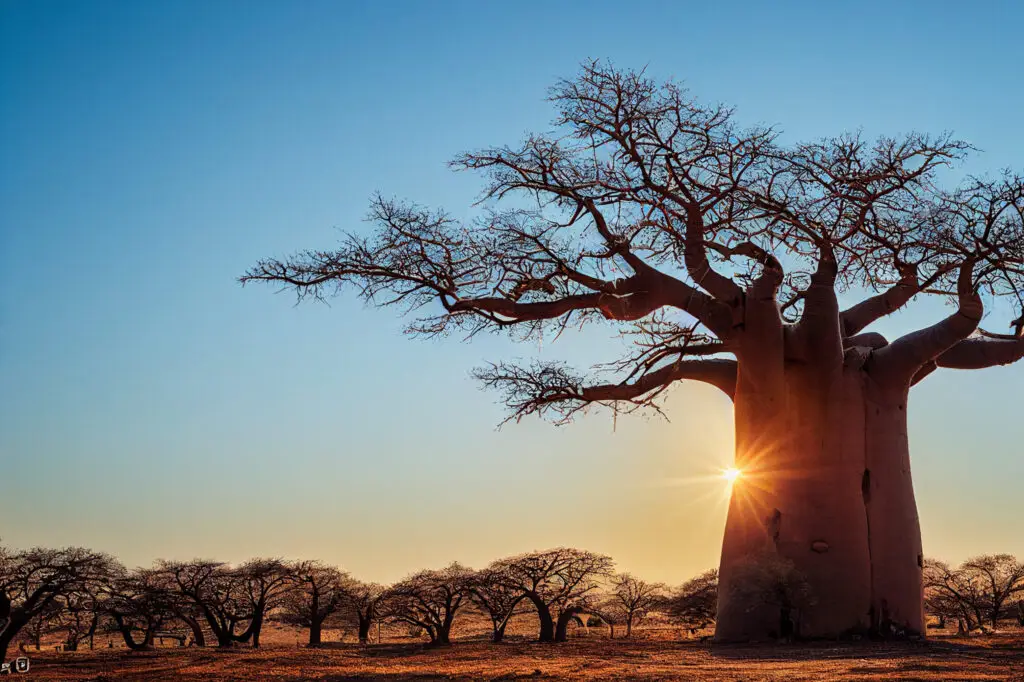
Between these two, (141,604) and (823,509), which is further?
(141,604)

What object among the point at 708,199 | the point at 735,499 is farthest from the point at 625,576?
the point at 708,199

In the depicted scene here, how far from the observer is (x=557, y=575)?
2219 cm

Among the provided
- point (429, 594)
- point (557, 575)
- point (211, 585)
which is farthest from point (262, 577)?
point (557, 575)

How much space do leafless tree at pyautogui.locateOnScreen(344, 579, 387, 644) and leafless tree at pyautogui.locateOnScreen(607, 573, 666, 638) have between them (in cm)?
765

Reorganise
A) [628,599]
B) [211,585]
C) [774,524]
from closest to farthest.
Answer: [774,524], [211,585], [628,599]

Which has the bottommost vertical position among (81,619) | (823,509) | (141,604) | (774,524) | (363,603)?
(81,619)

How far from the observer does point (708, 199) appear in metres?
9.14

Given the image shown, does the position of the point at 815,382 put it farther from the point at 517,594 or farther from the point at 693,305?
the point at 517,594

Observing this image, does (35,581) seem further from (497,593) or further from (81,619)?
(81,619)

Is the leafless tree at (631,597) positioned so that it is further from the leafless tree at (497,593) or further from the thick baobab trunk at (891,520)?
the thick baobab trunk at (891,520)

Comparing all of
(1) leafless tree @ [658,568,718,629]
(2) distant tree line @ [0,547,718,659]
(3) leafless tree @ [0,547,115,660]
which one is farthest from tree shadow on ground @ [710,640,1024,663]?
(1) leafless tree @ [658,568,718,629]

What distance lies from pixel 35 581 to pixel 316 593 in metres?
11.6

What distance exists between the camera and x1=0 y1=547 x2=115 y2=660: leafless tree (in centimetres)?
1123

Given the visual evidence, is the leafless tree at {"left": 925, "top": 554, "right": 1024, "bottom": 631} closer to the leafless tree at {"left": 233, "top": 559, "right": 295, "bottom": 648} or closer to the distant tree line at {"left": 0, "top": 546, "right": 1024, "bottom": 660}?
the distant tree line at {"left": 0, "top": 546, "right": 1024, "bottom": 660}
